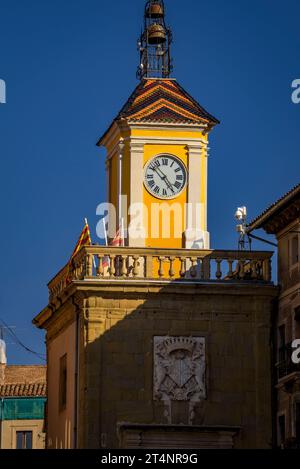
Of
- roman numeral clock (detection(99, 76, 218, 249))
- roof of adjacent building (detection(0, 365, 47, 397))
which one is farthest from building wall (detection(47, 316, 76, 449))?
roof of adjacent building (detection(0, 365, 47, 397))

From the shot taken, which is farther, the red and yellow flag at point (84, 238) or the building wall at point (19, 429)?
the building wall at point (19, 429)

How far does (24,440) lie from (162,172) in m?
33.3

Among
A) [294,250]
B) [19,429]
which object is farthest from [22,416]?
[294,250]

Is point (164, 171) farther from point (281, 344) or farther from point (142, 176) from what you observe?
point (281, 344)

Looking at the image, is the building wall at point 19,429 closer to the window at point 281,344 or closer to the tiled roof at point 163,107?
the tiled roof at point 163,107

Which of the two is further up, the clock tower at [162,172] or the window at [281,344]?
the clock tower at [162,172]

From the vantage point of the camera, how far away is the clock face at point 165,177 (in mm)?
68750

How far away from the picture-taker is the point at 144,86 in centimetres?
7150

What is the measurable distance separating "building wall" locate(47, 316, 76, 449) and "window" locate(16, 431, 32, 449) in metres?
30.0

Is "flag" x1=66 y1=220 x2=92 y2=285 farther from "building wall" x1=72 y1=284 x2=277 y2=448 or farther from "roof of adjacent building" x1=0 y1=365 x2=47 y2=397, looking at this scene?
"roof of adjacent building" x1=0 y1=365 x2=47 y2=397

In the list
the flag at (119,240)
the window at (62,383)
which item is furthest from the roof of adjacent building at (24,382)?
the window at (62,383)

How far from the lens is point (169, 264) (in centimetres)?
6375

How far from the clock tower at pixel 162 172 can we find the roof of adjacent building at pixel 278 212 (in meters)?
4.64

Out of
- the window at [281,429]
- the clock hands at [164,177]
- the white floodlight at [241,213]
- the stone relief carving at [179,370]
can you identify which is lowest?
the window at [281,429]
